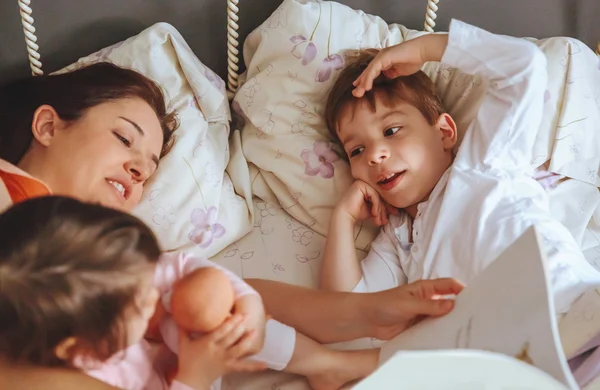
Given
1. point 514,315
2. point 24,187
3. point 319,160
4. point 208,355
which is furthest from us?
point 319,160

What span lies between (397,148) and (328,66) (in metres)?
0.27

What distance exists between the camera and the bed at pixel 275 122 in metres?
1.16

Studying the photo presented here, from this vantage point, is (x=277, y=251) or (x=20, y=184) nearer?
(x=20, y=184)

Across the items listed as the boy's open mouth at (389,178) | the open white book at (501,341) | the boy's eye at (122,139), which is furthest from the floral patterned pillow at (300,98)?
the open white book at (501,341)

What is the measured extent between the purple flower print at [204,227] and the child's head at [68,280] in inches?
17.2

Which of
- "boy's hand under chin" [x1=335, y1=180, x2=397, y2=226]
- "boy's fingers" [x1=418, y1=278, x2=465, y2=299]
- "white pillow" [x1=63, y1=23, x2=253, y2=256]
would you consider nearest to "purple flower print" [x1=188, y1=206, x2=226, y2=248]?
"white pillow" [x1=63, y1=23, x2=253, y2=256]

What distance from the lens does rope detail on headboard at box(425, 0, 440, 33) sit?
1320 mm

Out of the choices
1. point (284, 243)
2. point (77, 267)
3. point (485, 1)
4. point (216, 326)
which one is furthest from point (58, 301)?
point (485, 1)

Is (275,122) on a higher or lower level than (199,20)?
lower

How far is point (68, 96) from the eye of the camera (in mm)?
1031

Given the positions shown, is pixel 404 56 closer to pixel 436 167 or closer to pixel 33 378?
pixel 436 167

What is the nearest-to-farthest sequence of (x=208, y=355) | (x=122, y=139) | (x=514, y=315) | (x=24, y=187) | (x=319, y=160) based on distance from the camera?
(x=514, y=315) < (x=208, y=355) < (x=24, y=187) < (x=122, y=139) < (x=319, y=160)

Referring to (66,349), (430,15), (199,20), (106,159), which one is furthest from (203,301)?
(430,15)

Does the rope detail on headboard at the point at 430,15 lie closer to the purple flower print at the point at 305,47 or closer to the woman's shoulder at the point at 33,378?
the purple flower print at the point at 305,47
